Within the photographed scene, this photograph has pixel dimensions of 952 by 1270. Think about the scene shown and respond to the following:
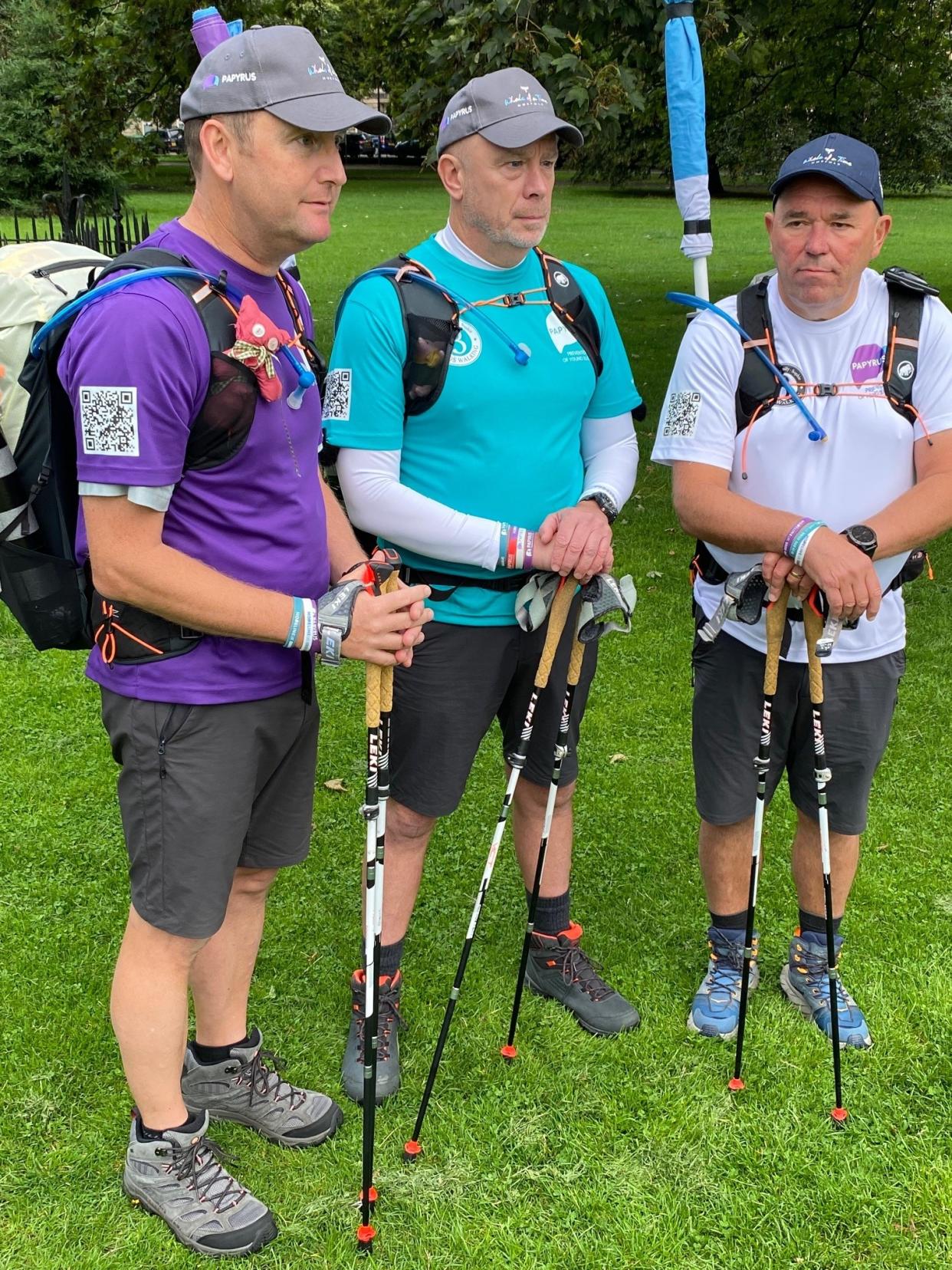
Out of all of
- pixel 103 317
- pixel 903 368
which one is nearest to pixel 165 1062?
pixel 103 317

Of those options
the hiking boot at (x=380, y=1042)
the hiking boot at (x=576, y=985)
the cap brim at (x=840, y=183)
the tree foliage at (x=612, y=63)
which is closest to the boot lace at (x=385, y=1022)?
the hiking boot at (x=380, y=1042)

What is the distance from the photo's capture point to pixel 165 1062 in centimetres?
261

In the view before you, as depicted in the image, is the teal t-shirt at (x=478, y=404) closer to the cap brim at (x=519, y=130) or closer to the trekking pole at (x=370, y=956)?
the cap brim at (x=519, y=130)

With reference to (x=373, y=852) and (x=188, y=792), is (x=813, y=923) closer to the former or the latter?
(x=373, y=852)

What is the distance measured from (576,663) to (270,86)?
63.9 inches

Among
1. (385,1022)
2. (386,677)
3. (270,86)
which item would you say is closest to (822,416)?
(386,677)

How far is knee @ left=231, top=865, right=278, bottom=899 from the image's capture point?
Result: 2887 millimetres

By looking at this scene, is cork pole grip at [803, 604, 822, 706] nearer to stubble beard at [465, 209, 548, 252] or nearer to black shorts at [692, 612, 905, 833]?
black shorts at [692, 612, 905, 833]

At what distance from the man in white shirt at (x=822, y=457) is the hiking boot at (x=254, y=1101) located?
1465 millimetres

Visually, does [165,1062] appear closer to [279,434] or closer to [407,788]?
[407,788]

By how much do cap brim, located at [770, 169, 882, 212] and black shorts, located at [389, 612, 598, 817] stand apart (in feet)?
3.91

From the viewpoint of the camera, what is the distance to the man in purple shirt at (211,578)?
7.07ft

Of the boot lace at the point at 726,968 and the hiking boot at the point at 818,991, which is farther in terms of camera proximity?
the boot lace at the point at 726,968

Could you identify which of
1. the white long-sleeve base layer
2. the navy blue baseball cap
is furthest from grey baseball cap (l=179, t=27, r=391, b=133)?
the navy blue baseball cap
